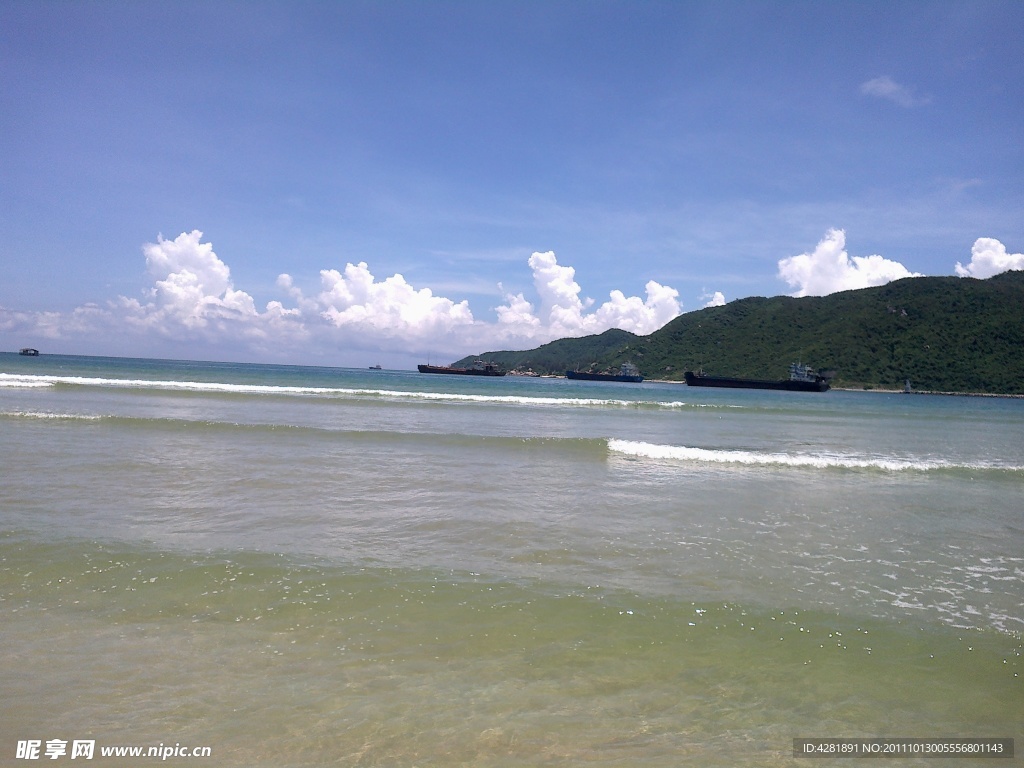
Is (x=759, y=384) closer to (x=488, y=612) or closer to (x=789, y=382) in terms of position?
(x=789, y=382)

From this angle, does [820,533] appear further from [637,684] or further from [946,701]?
[637,684]

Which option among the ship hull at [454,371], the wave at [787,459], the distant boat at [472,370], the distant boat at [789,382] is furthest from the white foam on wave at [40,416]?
the ship hull at [454,371]

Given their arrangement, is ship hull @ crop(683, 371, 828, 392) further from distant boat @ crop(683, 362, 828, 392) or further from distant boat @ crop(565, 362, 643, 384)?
distant boat @ crop(565, 362, 643, 384)

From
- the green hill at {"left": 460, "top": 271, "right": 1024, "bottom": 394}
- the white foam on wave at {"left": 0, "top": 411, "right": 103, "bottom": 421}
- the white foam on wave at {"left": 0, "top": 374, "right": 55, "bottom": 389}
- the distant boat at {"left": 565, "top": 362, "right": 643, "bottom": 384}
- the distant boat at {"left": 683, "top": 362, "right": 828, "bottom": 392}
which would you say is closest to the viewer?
the white foam on wave at {"left": 0, "top": 411, "right": 103, "bottom": 421}

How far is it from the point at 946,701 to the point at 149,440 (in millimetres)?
18569

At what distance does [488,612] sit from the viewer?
5672 mm

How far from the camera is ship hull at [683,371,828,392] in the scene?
302 feet

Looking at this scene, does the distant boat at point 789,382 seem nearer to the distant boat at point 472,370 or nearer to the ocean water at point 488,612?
the distant boat at point 472,370

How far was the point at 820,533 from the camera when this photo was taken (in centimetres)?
943

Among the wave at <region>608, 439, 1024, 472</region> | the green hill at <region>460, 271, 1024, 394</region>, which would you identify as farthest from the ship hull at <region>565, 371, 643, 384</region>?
the wave at <region>608, 439, 1024, 472</region>

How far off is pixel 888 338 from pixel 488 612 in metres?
124

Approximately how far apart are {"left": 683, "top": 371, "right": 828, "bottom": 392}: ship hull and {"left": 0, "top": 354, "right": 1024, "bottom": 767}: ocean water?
283 ft

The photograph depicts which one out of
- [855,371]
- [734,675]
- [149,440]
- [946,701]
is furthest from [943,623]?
[855,371]

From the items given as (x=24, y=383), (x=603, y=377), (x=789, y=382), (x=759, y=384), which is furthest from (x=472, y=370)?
(x=24, y=383)
